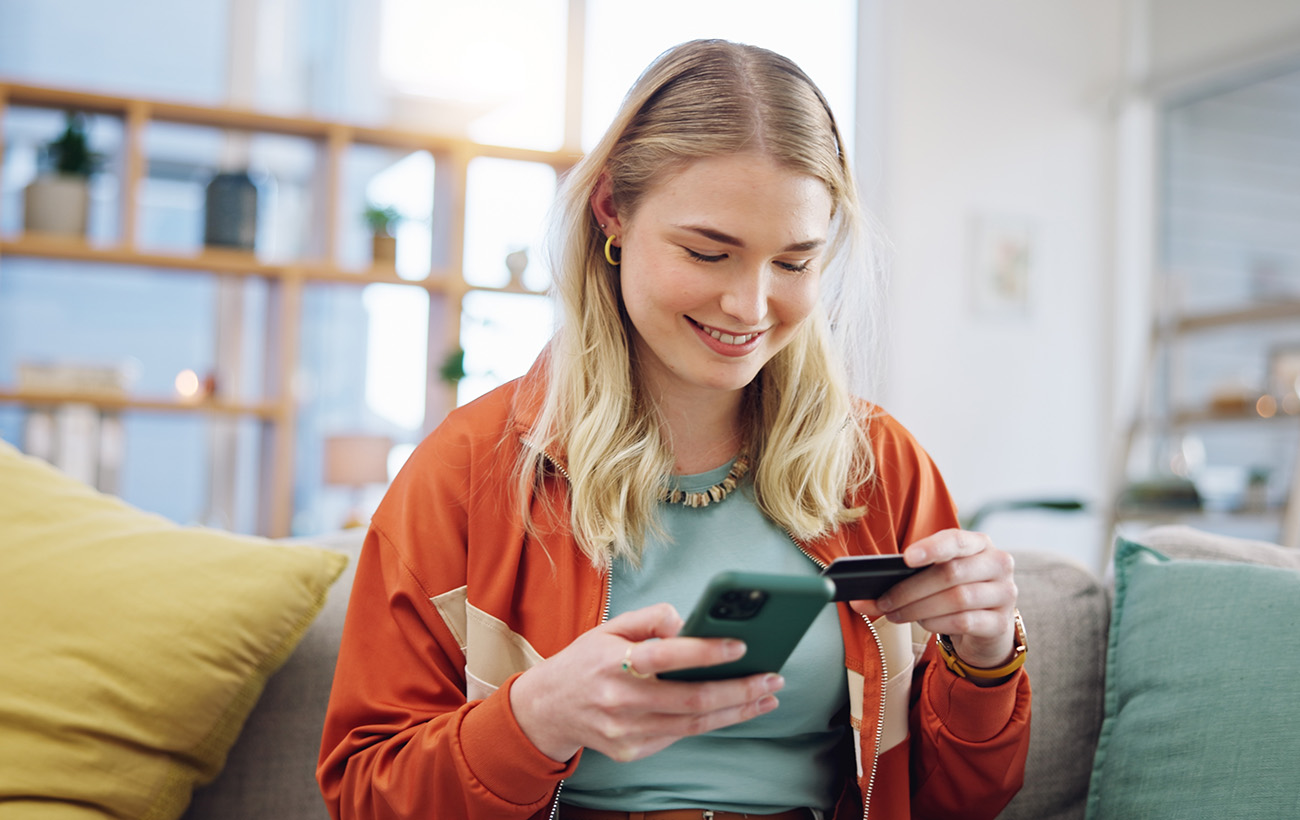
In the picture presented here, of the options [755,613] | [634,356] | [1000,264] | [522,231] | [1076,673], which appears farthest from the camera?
[1000,264]

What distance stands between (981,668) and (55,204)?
3507 millimetres

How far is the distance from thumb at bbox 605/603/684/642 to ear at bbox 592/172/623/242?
528mm

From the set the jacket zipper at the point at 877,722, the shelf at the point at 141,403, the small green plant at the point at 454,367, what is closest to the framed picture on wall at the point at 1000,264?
the small green plant at the point at 454,367

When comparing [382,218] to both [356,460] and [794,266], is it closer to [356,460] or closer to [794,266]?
[356,460]

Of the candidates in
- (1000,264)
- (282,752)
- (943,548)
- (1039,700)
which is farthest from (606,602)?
(1000,264)

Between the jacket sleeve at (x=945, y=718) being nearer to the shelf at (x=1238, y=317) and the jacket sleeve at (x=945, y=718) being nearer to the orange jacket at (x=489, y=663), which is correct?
the orange jacket at (x=489, y=663)

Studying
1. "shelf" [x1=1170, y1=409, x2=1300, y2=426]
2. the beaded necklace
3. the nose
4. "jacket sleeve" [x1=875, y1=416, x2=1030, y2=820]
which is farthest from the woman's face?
"shelf" [x1=1170, y1=409, x2=1300, y2=426]

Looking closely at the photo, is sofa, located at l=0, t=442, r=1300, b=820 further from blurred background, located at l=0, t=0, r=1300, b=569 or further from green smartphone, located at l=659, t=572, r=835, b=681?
blurred background, located at l=0, t=0, r=1300, b=569

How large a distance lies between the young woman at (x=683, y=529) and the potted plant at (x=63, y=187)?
2.98 meters

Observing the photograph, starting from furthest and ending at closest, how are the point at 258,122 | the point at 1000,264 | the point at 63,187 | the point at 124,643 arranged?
1. the point at 1000,264
2. the point at 258,122
3. the point at 63,187
4. the point at 124,643

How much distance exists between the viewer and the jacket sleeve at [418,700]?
0.94 meters

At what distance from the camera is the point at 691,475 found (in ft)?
4.11

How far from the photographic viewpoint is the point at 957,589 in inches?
38.8

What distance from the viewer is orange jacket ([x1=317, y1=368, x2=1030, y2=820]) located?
0.99 meters
